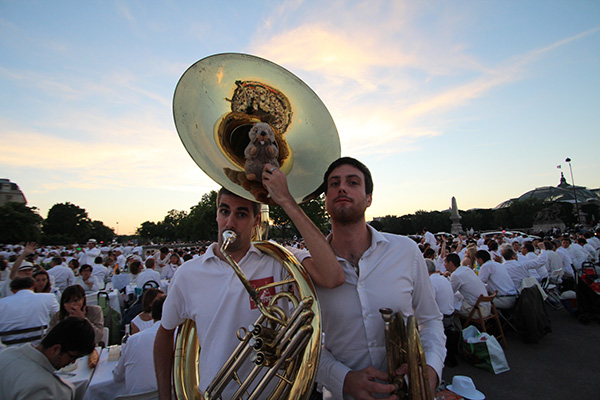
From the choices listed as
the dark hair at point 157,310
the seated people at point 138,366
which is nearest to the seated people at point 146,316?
the dark hair at point 157,310

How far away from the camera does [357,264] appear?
1.77 metres

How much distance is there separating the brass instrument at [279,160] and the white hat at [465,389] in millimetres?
3188

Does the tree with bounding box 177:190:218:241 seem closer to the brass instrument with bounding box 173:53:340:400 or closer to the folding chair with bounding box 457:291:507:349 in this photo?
the folding chair with bounding box 457:291:507:349

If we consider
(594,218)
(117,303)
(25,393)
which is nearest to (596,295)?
(25,393)

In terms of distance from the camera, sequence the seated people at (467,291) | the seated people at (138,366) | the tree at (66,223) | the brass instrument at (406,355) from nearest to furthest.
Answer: the brass instrument at (406,355) → the seated people at (138,366) → the seated people at (467,291) → the tree at (66,223)

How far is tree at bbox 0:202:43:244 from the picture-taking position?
40.3 meters

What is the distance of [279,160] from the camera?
187cm

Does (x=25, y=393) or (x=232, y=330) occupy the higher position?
(x=232, y=330)

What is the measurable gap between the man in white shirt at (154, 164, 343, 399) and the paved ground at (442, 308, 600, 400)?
153 inches

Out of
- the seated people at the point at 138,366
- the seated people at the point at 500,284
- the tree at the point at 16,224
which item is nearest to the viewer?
the seated people at the point at 138,366

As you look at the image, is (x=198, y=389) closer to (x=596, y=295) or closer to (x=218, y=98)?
(x=218, y=98)

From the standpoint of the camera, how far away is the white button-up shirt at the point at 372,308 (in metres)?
1.60

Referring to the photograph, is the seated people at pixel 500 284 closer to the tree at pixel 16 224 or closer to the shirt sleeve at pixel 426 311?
the shirt sleeve at pixel 426 311

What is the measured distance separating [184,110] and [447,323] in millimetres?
5323
